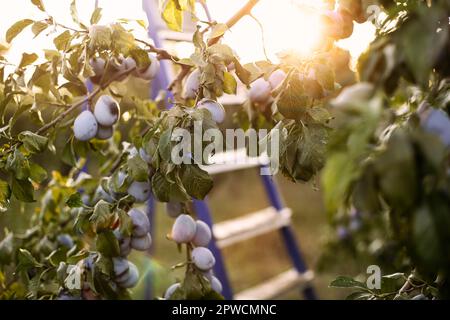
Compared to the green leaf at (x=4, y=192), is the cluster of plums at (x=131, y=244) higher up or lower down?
lower down

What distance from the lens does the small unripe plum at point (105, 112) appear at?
977mm

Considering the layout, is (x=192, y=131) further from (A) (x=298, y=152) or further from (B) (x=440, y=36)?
(B) (x=440, y=36)

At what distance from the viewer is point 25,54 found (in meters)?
1.00

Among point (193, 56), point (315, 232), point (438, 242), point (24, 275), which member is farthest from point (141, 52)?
point (315, 232)

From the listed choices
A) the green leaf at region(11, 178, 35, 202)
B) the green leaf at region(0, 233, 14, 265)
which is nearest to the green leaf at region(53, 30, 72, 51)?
the green leaf at region(11, 178, 35, 202)

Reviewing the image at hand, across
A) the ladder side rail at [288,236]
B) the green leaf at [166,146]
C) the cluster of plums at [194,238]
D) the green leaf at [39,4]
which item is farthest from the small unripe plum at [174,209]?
the ladder side rail at [288,236]

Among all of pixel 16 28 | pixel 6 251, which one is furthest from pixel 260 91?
pixel 6 251

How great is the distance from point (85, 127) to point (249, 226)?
125 centimetres

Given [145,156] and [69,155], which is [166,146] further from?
[69,155]

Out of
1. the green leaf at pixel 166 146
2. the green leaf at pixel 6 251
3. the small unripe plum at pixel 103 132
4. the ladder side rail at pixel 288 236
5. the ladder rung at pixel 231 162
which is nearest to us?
the green leaf at pixel 166 146

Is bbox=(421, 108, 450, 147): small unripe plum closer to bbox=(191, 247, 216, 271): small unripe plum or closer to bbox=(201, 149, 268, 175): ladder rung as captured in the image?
bbox=(191, 247, 216, 271): small unripe plum

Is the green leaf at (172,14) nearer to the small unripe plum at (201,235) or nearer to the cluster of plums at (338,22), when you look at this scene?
the cluster of plums at (338,22)

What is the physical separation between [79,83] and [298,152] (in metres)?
0.44

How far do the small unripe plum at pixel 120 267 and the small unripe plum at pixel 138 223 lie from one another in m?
0.06
